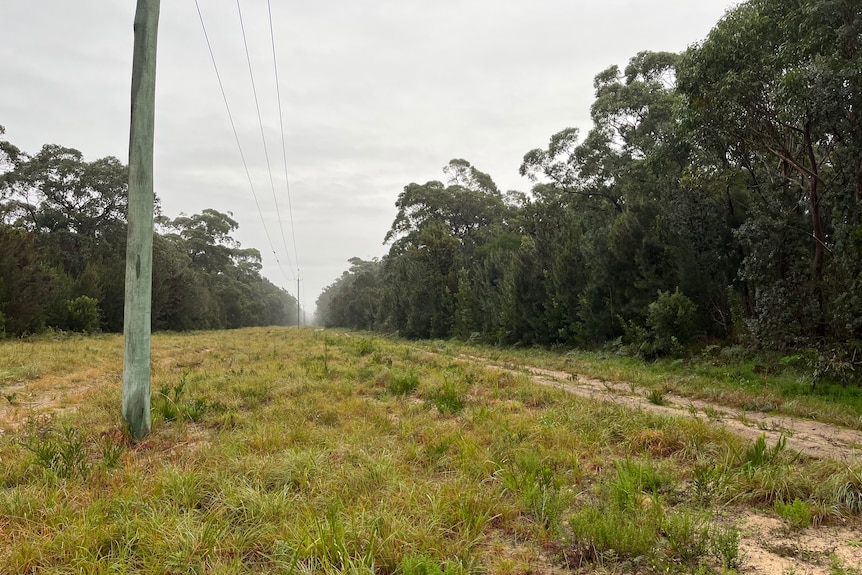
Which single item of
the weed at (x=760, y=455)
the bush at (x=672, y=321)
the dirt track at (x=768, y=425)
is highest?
the bush at (x=672, y=321)

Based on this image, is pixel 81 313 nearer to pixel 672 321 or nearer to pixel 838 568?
pixel 672 321

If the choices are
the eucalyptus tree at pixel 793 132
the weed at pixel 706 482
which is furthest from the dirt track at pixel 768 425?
the eucalyptus tree at pixel 793 132

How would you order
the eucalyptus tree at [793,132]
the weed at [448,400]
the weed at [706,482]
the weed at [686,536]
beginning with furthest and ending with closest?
the eucalyptus tree at [793,132]
the weed at [448,400]
the weed at [706,482]
the weed at [686,536]

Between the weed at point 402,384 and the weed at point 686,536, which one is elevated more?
the weed at point 686,536

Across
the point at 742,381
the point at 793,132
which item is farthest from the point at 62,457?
the point at 793,132

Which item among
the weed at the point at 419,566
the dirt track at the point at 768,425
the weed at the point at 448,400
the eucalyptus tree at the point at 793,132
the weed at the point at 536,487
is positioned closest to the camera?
the weed at the point at 419,566

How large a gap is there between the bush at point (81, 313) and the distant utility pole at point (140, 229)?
24.1 m

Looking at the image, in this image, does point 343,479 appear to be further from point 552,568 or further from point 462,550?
point 552,568

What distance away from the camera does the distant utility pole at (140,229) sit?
15.9ft

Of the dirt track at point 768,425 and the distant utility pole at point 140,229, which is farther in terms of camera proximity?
the distant utility pole at point 140,229

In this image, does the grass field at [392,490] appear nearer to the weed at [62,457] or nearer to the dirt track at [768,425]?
the weed at [62,457]

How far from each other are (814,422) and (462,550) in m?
6.25

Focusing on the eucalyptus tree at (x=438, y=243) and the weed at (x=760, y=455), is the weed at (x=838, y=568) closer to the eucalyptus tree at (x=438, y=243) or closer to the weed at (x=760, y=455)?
the weed at (x=760, y=455)

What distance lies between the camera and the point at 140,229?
4910mm
